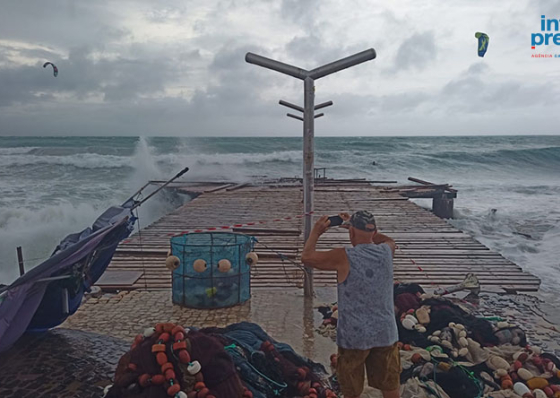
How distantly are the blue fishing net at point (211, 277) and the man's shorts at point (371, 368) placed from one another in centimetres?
240

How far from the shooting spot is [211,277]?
17.0ft

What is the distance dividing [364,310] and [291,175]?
25821 mm

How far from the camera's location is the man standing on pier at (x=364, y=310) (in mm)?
2803

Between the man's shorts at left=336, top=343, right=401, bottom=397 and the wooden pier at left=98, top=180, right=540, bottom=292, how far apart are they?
3182 mm

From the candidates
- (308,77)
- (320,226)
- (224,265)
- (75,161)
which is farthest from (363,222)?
(75,161)

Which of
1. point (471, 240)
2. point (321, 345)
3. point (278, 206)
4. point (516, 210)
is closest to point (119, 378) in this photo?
point (321, 345)

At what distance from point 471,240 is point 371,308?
6418mm

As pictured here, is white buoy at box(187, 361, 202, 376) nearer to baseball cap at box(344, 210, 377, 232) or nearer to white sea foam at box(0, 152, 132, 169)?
baseball cap at box(344, 210, 377, 232)

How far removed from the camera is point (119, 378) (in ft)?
8.84

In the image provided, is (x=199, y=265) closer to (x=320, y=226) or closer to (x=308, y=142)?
(x=308, y=142)

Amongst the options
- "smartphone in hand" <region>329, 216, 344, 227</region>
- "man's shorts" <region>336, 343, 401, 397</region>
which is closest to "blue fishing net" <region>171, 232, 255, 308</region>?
"smartphone in hand" <region>329, 216, 344, 227</region>

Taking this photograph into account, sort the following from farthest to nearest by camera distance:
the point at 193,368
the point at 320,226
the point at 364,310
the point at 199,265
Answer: the point at 199,265 → the point at 320,226 → the point at 364,310 → the point at 193,368

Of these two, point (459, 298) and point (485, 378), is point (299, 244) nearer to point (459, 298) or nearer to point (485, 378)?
point (459, 298)

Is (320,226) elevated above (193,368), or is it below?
above
